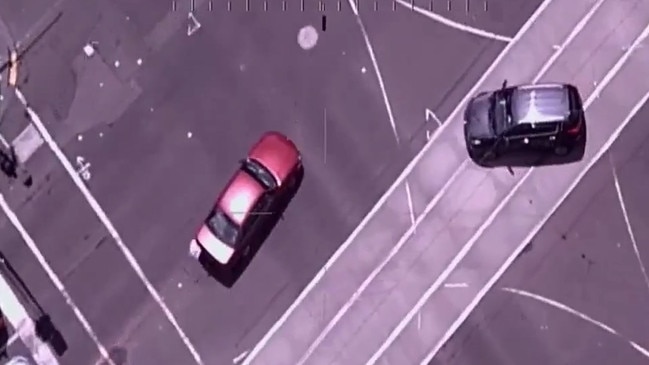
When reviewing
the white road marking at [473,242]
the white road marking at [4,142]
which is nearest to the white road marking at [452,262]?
the white road marking at [473,242]

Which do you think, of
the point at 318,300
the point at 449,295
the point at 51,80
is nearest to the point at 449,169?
the point at 449,295

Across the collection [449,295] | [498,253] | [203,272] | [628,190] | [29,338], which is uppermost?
[628,190]

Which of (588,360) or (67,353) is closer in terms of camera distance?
(588,360)

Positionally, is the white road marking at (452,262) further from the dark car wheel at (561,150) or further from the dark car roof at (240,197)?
the dark car roof at (240,197)

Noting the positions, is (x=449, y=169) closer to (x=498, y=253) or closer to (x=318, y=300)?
(x=498, y=253)

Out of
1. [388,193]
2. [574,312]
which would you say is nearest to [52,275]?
[388,193]

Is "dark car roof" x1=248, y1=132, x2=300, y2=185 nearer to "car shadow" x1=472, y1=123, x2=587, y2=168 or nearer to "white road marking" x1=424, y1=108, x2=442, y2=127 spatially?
"white road marking" x1=424, y1=108, x2=442, y2=127

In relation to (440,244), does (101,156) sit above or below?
below
